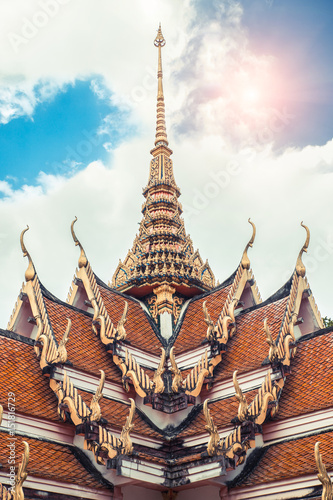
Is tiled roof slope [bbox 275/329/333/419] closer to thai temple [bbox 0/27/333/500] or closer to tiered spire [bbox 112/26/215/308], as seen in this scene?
thai temple [bbox 0/27/333/500]

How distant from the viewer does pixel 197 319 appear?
37.7 ft

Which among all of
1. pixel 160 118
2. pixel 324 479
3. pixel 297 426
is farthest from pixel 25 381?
pixel 160 118

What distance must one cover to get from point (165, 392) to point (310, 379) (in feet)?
7.72

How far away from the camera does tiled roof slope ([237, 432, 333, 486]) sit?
284 inches

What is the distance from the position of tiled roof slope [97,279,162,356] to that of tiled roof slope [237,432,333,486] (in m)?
3.18

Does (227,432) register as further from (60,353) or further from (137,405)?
(60,353)

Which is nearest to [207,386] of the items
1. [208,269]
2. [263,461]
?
[263,461]

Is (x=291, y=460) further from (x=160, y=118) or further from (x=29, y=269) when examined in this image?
(x=160, y=118)

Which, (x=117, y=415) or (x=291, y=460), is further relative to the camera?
(x=117, y=415)

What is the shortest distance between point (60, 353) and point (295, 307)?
4.05m

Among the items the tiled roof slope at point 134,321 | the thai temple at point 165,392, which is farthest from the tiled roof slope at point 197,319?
the tiled roof slope at point 134,321

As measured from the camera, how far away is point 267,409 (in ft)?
27.2

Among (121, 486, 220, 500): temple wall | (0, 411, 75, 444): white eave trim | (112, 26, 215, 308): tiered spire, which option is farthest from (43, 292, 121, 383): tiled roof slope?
(112, 26, 215, 308): tiered spire

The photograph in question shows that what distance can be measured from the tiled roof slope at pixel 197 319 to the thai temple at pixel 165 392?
0.10 feet
